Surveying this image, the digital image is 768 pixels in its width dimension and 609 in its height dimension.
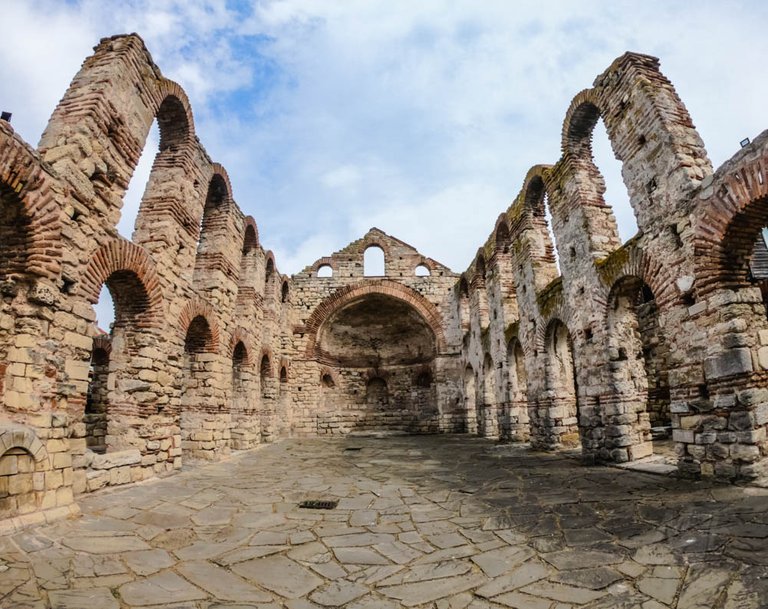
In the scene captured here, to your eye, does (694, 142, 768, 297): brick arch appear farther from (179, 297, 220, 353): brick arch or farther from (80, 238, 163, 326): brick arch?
(179, 297, 220, 353): brick arch

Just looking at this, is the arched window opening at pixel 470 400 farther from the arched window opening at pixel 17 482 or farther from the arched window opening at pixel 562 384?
the arched window opening at pixel 17 482

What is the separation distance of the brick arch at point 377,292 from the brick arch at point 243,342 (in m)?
6.78

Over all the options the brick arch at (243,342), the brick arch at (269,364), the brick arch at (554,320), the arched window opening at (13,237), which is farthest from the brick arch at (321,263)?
the arched window opening at (13,237)

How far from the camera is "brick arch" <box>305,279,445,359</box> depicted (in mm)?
19188

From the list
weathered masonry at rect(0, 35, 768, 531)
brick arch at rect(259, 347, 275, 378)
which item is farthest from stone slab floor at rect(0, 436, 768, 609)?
brick arch at rect(259, 347, 275, 378)

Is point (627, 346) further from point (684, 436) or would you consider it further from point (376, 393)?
point (376, 393)

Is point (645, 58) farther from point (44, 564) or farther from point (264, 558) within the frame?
point (44, 564)

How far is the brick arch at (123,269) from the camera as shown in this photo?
19.1 ft

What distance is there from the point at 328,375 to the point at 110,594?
17.2m

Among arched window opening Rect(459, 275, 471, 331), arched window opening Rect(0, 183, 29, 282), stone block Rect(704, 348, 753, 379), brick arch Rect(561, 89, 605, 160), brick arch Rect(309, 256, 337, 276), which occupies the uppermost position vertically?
brick arch Rect(309, 256, 337, 276)

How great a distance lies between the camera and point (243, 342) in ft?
38.5

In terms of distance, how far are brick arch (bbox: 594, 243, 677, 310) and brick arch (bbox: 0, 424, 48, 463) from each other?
7.85 meters

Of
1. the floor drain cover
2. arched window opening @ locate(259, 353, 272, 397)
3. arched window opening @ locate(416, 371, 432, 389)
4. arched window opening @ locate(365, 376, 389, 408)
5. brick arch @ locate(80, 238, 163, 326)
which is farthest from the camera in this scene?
arched window opening @ locate(365, 376, 389, 408)

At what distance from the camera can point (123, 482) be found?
6332mm
